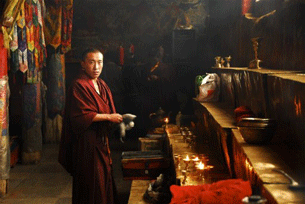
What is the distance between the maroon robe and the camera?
17.9ft

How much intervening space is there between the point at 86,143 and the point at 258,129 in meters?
2.37

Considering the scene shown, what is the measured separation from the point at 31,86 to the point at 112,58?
5.62 metres

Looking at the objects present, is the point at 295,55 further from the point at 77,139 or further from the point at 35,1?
the point at 35,1

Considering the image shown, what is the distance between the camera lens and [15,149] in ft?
33.1

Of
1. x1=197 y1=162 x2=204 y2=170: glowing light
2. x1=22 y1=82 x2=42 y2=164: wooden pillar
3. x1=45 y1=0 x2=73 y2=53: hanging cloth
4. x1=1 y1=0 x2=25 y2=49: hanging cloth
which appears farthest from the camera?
x1=45 y1=0 x2=73 y2=53: hanging cloth

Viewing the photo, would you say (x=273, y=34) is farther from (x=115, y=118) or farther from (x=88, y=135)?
(x=88, y=135)

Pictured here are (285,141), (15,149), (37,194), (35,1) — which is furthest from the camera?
(15,149)

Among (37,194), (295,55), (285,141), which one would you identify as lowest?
(37,194)

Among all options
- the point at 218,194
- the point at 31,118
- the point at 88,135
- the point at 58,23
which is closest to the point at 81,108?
the point at 88,135

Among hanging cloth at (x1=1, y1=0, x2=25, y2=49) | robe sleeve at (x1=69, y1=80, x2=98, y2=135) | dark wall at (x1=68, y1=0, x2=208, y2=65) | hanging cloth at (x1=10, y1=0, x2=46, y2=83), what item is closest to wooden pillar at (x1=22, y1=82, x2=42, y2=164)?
hanging cloth at (x1=10, y1=0, x2=46, y2=83)

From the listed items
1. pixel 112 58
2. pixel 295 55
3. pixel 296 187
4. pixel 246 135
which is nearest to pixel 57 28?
pixel 112 58

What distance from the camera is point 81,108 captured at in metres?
5.41

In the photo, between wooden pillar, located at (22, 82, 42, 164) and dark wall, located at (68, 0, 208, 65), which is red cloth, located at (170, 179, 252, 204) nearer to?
wooden pillar, located at (22, 82, 42, 164)

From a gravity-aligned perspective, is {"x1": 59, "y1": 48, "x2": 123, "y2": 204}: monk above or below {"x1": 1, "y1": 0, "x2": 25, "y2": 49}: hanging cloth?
below
